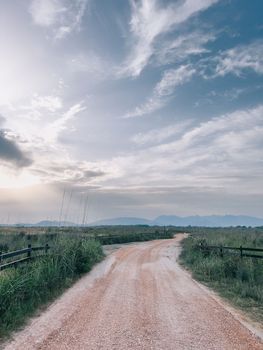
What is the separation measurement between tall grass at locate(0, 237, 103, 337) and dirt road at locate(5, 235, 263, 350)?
0.48 m

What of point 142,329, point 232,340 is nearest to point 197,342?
point 232,340

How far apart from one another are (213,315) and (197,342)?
95.6 inches

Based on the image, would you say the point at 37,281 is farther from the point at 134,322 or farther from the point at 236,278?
the point at 236,278

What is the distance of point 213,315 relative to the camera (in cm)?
931

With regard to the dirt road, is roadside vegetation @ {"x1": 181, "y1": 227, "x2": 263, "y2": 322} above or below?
above

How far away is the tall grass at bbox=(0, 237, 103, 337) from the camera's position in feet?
27.4

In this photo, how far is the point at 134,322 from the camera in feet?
27.3

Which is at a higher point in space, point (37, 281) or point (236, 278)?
point (236, 278)

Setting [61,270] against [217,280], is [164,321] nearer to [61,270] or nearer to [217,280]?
[61,270]

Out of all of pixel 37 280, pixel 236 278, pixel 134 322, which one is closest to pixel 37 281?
pixel 37 280

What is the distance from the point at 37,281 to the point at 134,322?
411 centimetres

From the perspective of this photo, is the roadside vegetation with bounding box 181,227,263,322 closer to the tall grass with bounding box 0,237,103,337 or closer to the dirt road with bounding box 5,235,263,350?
the dirt road with bounding box 5,235,263,350

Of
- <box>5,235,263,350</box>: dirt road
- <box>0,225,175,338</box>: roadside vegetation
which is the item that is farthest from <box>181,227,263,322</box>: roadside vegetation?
<box>0,225,175,338</box>: roadside vegetation

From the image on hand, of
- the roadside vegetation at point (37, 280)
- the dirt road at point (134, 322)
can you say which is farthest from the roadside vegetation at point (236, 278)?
the roadside vegetation at point (37, 280)
